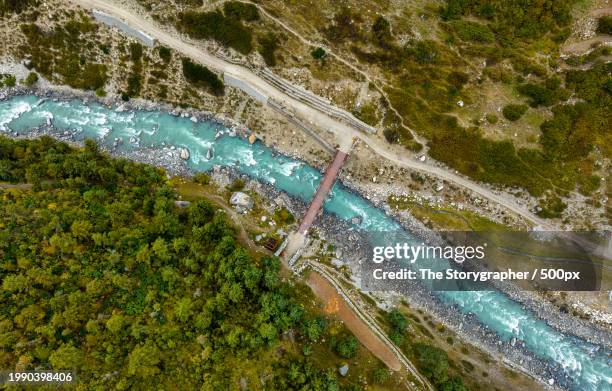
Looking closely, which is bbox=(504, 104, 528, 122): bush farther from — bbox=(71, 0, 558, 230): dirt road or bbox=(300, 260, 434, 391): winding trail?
bbox=(300, 260, 434, 391): winding trail

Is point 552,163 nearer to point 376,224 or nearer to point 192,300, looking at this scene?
point 376,224

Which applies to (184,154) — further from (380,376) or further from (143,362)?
(380,376)

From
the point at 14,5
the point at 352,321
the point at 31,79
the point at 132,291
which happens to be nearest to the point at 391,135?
the point at 352,321

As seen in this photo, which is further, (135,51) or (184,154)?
(184,154)

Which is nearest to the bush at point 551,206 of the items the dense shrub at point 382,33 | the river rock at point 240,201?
the dense shrub at point 382,33

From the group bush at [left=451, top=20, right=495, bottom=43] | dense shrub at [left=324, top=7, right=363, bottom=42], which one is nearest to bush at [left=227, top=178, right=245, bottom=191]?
dense shrub at [left=324, top=7, right=363, bottom=42]

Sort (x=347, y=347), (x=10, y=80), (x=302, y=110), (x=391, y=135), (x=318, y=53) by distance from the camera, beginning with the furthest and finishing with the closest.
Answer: (x=10, y=80)
(x=302, y=110)
(x=391, y=135)
(x=318, y=53)
(x=347, y=347)

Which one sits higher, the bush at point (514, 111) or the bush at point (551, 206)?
the bush at point (514, 111)

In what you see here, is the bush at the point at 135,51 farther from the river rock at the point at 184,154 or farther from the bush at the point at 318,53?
the bush at the point at 318,53
